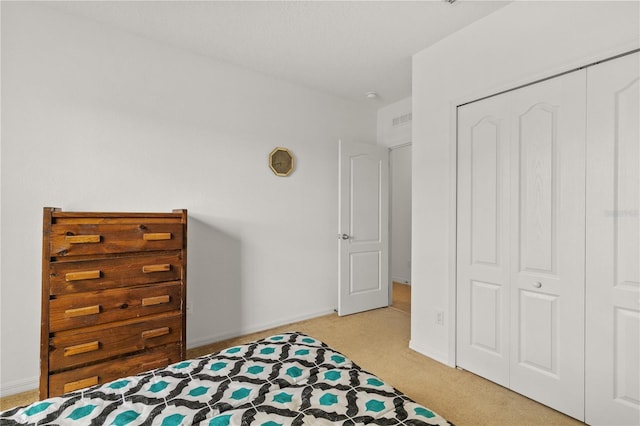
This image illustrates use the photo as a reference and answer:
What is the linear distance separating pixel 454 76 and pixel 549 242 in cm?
146

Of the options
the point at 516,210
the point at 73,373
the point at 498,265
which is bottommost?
the point at 73,373

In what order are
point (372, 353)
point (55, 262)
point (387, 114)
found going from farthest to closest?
point (387, 114) → point (372, 353) → point (55, 262)

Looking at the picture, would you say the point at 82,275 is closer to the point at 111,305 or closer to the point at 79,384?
the point at 111,305

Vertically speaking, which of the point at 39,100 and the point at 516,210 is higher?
the point at 39,100

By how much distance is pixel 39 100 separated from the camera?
2.30 meters

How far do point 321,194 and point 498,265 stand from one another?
81.3 inches

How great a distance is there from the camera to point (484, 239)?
2.41m

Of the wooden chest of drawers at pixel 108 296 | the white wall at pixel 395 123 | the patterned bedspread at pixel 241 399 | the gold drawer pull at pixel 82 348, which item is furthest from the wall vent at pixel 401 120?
the gold drawer pull at pixel 82 348

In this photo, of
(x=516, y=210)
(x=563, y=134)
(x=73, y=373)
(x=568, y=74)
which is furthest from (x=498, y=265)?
(x=73, y=373)

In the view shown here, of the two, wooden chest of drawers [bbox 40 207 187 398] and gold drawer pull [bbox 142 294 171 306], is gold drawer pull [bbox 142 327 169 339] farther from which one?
gold drawer pull [bbox 142 294 171 306]

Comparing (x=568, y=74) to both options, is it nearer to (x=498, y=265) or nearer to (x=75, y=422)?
(x=498, y=265)

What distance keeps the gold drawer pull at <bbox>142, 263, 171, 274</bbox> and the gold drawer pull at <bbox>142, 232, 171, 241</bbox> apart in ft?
0.62

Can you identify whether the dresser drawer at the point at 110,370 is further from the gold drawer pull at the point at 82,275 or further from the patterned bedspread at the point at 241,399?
the patterned bedspread at the point at 241,399

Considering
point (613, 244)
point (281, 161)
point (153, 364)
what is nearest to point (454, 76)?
point (613, 244)
